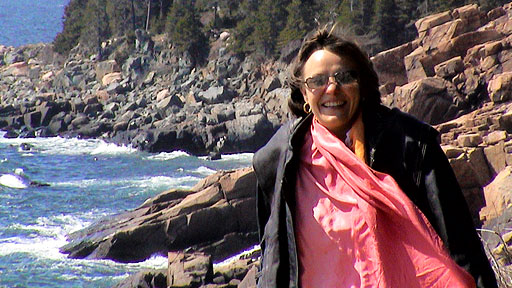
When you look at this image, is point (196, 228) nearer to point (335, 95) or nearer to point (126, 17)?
point (335, 95)

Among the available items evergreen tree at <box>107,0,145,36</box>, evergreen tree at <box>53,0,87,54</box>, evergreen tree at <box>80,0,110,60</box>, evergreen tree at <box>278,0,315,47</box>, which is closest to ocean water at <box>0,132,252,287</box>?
evergreen tree at <box>278,0,315,47</box>

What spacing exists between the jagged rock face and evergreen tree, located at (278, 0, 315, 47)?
27371 mm

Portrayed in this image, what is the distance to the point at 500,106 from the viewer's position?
21.1m

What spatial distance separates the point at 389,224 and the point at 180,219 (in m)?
16.1

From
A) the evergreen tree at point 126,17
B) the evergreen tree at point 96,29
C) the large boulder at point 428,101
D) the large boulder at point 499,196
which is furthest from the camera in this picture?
the evergreen tree at point 126,17

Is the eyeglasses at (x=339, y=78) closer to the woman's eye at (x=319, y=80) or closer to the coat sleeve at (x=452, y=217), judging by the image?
the woman's eye at (x=319, y=80)

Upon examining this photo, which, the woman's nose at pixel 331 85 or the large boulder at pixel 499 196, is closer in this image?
the woman's nose at pixel 331 85

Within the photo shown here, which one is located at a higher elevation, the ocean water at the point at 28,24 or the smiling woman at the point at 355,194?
the ocean water at the point at 28,24

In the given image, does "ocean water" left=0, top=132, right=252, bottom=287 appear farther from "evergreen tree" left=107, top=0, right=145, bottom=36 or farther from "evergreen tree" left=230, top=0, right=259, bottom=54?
"evergreen tree" left=107, top=0, right=145, bottom=36

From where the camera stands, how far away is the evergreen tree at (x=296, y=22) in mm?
46219

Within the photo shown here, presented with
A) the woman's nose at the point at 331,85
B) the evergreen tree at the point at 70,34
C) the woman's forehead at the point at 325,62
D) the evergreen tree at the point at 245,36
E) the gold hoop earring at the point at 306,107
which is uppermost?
the evergreen tree at the point at 70,34

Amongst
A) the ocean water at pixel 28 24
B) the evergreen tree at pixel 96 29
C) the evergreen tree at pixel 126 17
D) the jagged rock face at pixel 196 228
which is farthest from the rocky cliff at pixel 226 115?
the ocean water at pixel 28 24

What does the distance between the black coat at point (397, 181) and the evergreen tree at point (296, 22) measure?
141ft

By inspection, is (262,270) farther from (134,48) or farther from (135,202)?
(134,48)
